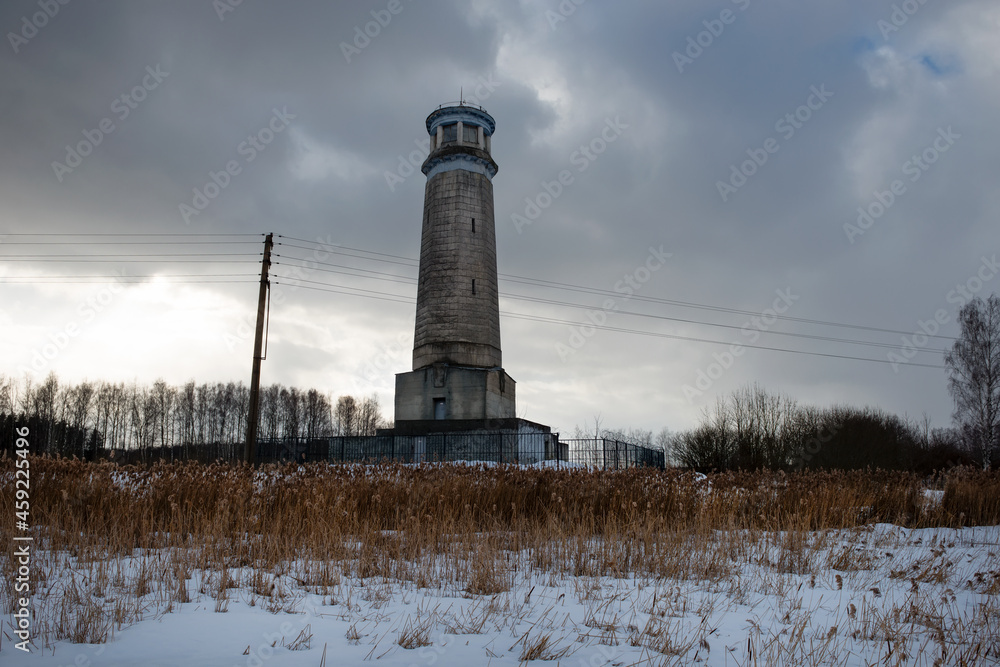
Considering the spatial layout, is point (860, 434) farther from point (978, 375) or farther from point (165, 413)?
point (165, 413)

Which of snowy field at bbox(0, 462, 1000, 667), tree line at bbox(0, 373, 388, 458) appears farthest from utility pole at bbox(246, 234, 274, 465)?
tree line at bbox(0, 373, 388, 458)

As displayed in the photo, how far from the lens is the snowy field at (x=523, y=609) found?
3.52 meters

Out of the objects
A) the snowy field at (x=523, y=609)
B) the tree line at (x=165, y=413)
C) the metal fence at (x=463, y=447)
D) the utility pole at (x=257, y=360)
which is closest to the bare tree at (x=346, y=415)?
the tree line at (x=165, y=413)

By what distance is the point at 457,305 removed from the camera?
26109 mm

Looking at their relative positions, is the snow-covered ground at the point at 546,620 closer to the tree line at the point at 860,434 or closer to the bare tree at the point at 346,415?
the tree line at the point at 860,434

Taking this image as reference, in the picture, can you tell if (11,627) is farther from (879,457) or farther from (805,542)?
(879,457)

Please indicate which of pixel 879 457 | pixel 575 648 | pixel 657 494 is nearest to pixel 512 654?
pixel 575 648

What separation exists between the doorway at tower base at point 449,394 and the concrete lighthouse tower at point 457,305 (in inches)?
1.6

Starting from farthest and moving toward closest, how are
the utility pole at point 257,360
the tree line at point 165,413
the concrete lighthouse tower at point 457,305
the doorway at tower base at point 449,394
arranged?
1. the tree line at point 165,413
2. the concrete lighthouse tower at point 457,305
3. the doorway at tower base at point 449,394
4. the utility pole at point 257,360

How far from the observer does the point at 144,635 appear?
3689mm

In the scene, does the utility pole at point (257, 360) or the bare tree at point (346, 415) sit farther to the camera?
the bare tree at point (346, 415)

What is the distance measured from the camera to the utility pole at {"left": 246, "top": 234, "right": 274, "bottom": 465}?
1947 centimetres

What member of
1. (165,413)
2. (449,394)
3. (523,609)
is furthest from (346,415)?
(523,609)

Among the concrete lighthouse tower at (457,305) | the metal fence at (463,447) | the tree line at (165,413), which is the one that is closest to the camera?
the metal fence at (463,447)
